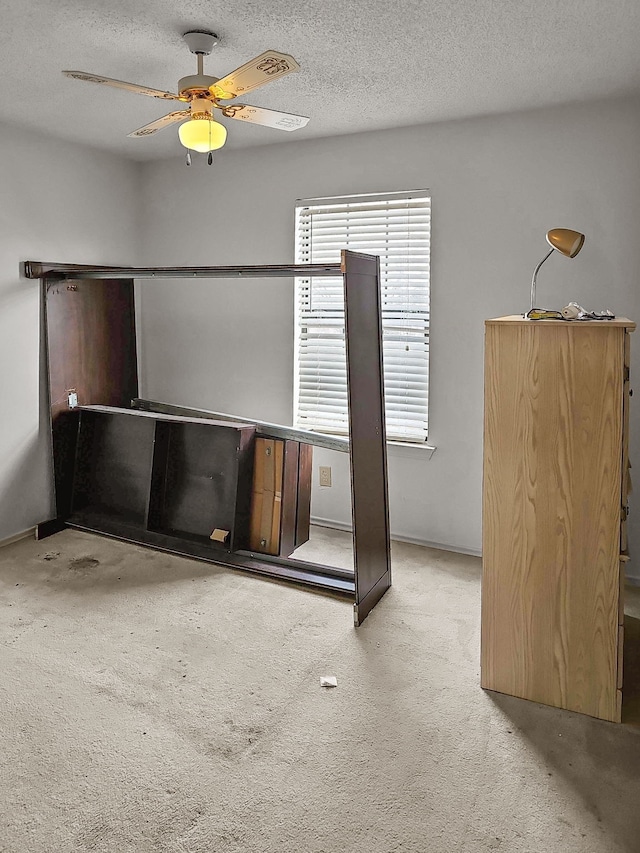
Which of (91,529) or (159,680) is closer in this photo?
(159,680)

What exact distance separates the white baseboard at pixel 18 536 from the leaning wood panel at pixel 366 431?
7.40ft

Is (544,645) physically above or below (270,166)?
below

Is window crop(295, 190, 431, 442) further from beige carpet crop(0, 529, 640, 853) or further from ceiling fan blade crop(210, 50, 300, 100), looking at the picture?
ceiling fan blade crop(210, 50, 300, 100)

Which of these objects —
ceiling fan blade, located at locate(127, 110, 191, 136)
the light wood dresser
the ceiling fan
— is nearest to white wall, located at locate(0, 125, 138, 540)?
ceiling fan blade, located at locate(127, 110, 191, 136)

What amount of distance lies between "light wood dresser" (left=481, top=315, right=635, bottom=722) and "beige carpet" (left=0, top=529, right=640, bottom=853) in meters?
0.18

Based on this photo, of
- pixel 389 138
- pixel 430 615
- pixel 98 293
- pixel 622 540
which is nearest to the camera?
pixel 622 540

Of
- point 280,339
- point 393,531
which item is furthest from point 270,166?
point 393,531

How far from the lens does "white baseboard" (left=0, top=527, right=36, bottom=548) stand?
4.00m

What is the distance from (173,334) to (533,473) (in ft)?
10.1

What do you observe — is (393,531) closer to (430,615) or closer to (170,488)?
(430,615)

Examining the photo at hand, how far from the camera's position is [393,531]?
13.6 ft

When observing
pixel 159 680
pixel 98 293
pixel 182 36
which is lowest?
pixel 159 680

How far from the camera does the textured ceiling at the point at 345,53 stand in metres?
2.26

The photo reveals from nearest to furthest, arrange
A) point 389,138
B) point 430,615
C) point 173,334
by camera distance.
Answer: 1. point 430,615
2. point 389,138
3. point 173,334
